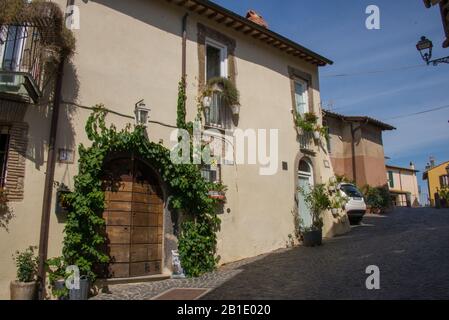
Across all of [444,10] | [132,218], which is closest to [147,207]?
[132,218]

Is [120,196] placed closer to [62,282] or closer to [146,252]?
[146,252]

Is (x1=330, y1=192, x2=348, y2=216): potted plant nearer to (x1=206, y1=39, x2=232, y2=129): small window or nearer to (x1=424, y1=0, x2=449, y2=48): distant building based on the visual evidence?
(x1=206, y1=39, x2=232, y2=129): small window

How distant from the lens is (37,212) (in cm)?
693

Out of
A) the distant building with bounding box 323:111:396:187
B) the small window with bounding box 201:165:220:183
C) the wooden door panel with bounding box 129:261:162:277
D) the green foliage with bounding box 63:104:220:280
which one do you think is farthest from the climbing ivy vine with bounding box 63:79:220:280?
the distant building with bounding box 323:111:396:187

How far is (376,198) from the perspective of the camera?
2148 centimetres

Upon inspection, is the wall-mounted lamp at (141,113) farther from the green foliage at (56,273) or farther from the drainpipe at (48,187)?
the green foliage at (56,273)

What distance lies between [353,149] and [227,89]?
49.3 feet

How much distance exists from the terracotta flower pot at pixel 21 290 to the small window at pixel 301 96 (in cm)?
942

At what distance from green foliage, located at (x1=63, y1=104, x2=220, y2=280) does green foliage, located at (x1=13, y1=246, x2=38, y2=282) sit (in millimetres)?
554

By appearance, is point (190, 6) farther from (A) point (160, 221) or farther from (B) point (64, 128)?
(A) point (160, 221)

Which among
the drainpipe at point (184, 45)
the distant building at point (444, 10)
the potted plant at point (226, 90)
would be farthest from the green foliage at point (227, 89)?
the distant building at point (444, 10)

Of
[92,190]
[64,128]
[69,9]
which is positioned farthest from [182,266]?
[69,9]

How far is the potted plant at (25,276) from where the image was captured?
6.23 meters

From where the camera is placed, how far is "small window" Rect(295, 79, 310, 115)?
525 inches
